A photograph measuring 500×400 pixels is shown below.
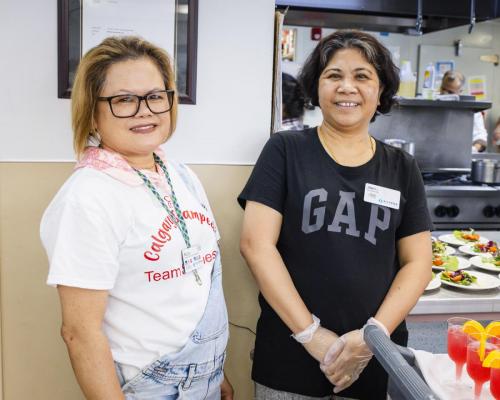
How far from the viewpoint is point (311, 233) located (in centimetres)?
152

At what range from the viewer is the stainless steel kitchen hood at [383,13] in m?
3.38

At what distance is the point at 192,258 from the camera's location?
1262mm

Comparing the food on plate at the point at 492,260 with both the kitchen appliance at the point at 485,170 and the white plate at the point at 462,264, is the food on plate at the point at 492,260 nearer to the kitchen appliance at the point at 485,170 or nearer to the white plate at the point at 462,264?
the white plate at the point at 462,264

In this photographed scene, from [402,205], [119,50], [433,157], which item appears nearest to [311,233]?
[402,205]

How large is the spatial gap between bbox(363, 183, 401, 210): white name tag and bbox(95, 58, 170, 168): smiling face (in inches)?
24.3

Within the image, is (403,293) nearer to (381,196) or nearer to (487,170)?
(381,196)

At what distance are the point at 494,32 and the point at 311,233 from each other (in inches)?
247

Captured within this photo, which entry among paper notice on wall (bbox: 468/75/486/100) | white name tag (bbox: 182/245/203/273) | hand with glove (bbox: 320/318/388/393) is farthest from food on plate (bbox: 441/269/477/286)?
paper notice on wall (bbox: 468/75/486/100)

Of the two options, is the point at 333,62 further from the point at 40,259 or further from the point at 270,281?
the point at 40,259

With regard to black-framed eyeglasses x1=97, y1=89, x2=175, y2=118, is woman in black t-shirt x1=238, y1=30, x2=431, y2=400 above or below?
below

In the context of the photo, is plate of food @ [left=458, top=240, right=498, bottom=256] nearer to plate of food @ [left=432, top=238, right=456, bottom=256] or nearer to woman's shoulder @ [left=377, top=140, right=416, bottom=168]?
plate of food @ [left=432, top=238, right=456, bottom=256]

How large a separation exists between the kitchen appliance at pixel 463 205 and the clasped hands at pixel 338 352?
2.44 m

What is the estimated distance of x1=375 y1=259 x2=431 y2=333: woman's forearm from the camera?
155 cm

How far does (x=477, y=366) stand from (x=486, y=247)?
171cm
